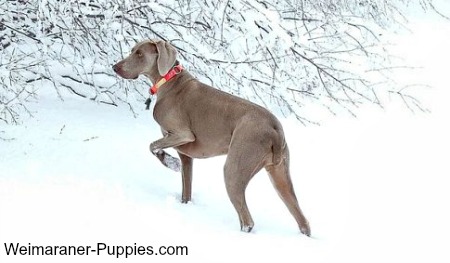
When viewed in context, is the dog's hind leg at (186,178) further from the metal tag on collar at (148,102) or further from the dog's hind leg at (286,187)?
the metal tag on collar at (148,102)

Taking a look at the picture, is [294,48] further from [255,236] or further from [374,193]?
[255,236]

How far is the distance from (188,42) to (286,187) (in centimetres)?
211

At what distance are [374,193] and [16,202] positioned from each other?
10.4 feet

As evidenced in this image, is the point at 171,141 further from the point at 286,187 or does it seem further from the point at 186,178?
the point at 286,187

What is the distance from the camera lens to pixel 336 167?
7508mm

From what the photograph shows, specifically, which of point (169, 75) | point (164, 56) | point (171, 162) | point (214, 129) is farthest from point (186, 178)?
point (164, 56)

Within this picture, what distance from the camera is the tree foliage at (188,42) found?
6.52 metres

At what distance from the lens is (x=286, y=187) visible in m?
5.30

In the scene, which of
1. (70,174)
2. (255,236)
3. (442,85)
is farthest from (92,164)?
(442,85)

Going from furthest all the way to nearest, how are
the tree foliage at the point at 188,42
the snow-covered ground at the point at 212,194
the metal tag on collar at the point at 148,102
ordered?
the metal tag on collar at the point at 148,102
the tree foliage at the point at 188,42
the snow-covered ground at the point at 212,194

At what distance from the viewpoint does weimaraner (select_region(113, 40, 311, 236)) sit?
5012mm

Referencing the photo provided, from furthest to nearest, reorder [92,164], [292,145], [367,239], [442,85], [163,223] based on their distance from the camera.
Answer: [442,85]
[292,145]
[92,164]
[367,239]
[163,223]

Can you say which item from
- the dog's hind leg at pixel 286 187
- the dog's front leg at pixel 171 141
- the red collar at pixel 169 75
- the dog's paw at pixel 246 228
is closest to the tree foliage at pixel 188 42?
the red collar at pixel 169 75

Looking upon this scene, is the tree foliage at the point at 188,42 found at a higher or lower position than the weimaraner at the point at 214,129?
higher
